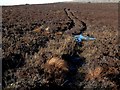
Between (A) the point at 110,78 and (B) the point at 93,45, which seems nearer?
(A) the point at 110,78

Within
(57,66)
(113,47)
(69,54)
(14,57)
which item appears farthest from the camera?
(113,47)

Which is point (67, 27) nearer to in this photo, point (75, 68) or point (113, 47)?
point (113, 47)

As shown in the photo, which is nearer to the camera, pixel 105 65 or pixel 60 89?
pixel 60 89

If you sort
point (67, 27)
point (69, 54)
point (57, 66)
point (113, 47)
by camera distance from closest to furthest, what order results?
point (57, 66) → point (69, 54) → point (113, 47) → point (67, 27)

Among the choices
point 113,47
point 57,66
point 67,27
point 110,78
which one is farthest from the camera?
point 67,27

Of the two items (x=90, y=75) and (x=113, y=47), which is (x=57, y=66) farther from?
(x=113, y=47)

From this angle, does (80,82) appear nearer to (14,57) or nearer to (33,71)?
(33,71)

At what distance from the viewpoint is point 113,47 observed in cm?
1611

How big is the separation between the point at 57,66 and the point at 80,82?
1561 millimetres

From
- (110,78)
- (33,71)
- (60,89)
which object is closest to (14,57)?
(33,71)

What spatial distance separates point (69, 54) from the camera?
15.1 meters

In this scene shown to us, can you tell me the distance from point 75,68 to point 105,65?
1.32 metres

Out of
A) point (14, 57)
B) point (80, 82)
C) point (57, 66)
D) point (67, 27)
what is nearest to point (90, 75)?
point (80, 82)

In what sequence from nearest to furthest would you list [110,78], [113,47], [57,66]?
1. [110,78]
2. [57,66]
3. [113,47]
